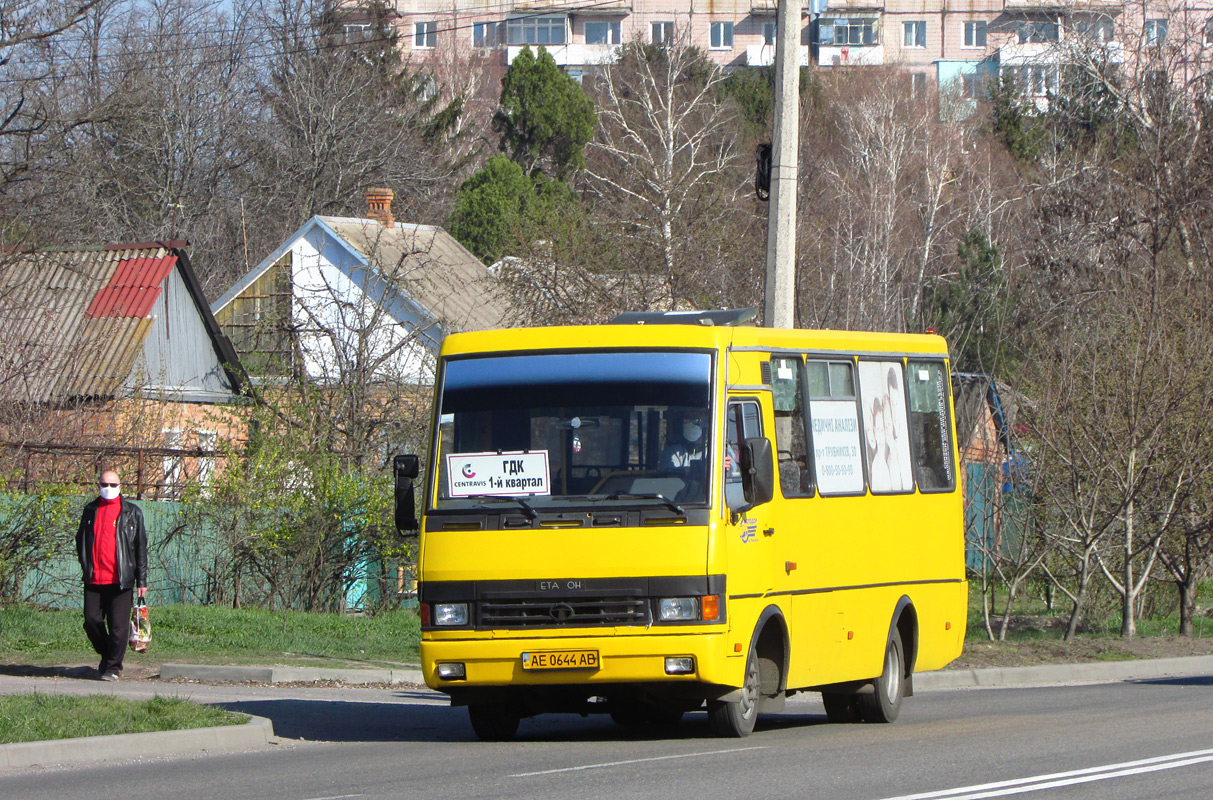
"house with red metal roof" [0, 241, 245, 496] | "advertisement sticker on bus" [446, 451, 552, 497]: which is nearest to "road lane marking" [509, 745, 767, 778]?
"advertisement sticker on bus" [446, 451, 552, 497]

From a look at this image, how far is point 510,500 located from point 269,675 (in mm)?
5528

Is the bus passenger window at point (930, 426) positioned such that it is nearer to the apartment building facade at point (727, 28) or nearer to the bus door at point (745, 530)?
the bus door at point (745, 530)

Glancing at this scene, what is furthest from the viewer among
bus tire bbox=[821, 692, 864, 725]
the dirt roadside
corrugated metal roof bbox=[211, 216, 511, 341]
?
corrugated metal roof bbox=[211, 216, 511, 341]

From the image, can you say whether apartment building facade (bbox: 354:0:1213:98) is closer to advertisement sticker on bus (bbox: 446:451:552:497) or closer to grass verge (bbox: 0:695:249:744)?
grass verge (bbox: 0:695:249:744)

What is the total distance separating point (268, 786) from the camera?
370 inches

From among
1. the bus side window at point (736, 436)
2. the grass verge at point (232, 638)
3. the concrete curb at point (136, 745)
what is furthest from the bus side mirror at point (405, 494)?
the grass verge at point (232, 638)

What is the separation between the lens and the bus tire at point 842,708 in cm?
1336

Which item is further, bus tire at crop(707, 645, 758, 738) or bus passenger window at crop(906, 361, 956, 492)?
bus passenger window at crop(906, 361, 956, 492)

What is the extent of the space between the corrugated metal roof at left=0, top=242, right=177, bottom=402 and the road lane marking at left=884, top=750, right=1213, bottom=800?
2112 centimetres

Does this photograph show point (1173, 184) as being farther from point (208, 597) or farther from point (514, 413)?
point (514, 413)

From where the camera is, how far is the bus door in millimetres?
10922

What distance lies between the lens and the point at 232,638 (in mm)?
18188

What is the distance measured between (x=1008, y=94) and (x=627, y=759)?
6158 centimetres

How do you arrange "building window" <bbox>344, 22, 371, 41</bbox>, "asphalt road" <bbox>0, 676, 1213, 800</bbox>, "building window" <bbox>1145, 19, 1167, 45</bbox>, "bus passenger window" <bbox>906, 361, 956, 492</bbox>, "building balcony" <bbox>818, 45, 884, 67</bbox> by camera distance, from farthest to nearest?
"building balcony" <bbox>818, 45, 884, 67</bbox> < "building window" <bbox>344, 22, 371, 41</bbox> < "building window" <bbox>1145, 19, 1167, 45</bbox> < "bus passenger window" <bbox>906, 361, 956, 492</bbox> < "asphalt road" <bbox>0, 676, 1213, 800</bbox>
